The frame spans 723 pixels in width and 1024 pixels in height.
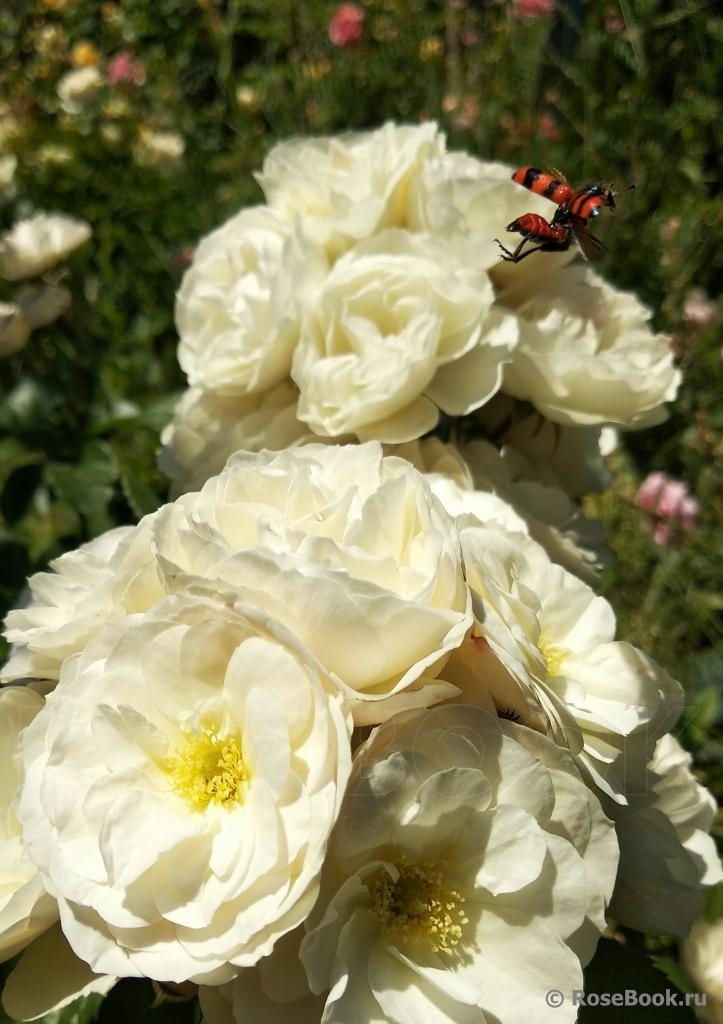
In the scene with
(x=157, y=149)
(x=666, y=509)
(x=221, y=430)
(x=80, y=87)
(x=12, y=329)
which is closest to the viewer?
(x=221, y=430)

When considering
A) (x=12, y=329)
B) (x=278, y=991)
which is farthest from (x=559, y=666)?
(x=12, y=329)

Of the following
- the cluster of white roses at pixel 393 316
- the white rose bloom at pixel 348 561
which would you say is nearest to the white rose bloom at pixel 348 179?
the cluster of white roses at pixel 393 316

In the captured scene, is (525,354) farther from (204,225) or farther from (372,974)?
(204,225)

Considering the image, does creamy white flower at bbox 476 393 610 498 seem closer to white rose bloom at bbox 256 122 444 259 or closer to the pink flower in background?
white rose bloom at bbox 256 122 444 259

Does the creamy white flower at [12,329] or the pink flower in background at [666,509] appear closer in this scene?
the creamy white flower at [12,329]

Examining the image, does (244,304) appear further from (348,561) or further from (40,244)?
(40,244)

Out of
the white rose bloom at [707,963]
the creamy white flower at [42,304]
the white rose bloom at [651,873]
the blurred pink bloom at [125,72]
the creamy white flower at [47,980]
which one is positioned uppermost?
the creamy white flower at [47,980]

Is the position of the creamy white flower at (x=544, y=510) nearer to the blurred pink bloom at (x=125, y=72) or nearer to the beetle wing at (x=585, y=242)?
the beetle wing at (x=585, y=242)
